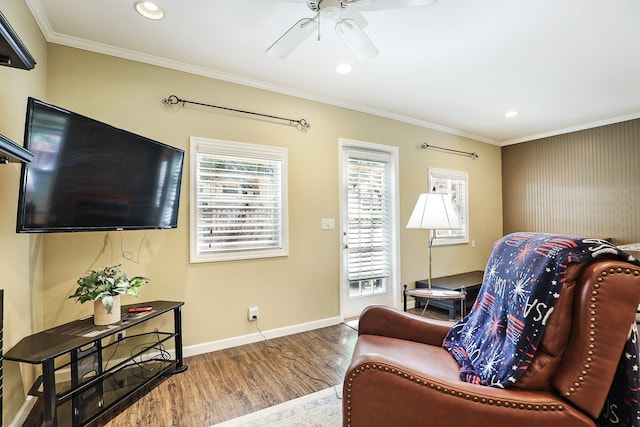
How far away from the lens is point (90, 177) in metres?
1.82

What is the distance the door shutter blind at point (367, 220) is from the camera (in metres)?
→ 3.57

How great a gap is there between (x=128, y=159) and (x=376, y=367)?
201cm

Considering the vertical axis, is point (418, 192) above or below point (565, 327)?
above

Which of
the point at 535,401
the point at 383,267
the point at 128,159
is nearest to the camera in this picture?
the point at 535,401

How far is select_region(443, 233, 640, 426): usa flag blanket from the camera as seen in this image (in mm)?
1026

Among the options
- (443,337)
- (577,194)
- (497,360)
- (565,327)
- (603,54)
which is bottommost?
(443,337)

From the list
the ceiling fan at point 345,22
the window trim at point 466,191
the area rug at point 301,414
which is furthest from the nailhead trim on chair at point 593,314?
the window trim at point 466,191

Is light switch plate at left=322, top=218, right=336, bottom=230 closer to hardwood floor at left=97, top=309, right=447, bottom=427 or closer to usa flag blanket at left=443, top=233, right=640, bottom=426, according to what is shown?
hardwood floor at left=97, top=309, right=447, bottom=427

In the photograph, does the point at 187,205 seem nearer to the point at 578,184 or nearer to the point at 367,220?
the point at 367,220

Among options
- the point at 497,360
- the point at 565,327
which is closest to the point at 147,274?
the point at 497,360

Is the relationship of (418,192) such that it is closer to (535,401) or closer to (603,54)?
(603,54)

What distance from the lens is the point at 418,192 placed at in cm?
408

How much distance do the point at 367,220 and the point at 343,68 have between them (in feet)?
5.77

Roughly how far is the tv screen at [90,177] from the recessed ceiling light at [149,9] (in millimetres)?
792
